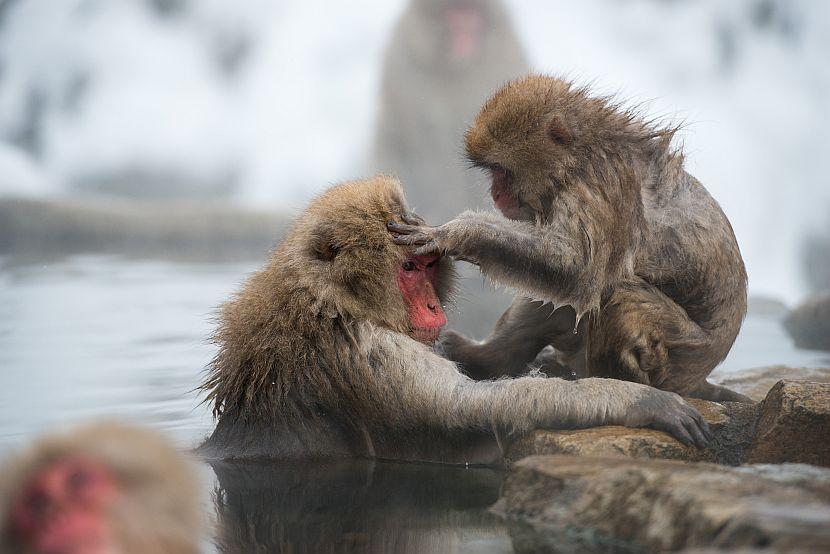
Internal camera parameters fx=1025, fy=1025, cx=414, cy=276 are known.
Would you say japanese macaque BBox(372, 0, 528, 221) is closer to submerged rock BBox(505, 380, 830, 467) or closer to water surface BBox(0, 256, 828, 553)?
water surface BBox(0, 256, 828, 553)

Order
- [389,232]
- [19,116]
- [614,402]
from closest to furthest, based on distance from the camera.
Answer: [614,402], [389,232], [19,116]

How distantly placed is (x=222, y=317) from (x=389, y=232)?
75cm

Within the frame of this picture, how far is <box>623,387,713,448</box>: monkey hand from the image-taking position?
344 cm

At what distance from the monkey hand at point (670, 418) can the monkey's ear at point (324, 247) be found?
118cm

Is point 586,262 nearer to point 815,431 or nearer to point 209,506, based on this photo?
point 815,431

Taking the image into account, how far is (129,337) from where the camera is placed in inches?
261

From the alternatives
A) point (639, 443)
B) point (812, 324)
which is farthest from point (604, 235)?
point (812, 324)

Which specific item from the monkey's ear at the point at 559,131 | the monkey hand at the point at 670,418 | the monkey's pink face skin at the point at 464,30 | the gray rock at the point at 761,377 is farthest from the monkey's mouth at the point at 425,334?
the monkey's pink face skin at the point at 464,30

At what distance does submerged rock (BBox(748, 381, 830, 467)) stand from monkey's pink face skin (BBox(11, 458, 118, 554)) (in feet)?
7.54

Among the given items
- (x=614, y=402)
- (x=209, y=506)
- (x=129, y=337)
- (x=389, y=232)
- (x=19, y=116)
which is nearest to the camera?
(x=209, y=506)

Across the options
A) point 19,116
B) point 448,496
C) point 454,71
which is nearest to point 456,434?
point 448,496

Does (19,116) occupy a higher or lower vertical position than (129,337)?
higher

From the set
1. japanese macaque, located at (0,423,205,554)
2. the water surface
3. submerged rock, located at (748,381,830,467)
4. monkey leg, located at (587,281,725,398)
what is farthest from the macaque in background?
japanese macaque, located at (0,423,205,554)

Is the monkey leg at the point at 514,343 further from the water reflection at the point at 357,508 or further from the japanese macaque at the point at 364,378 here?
the water reflection at the point at 357,508
